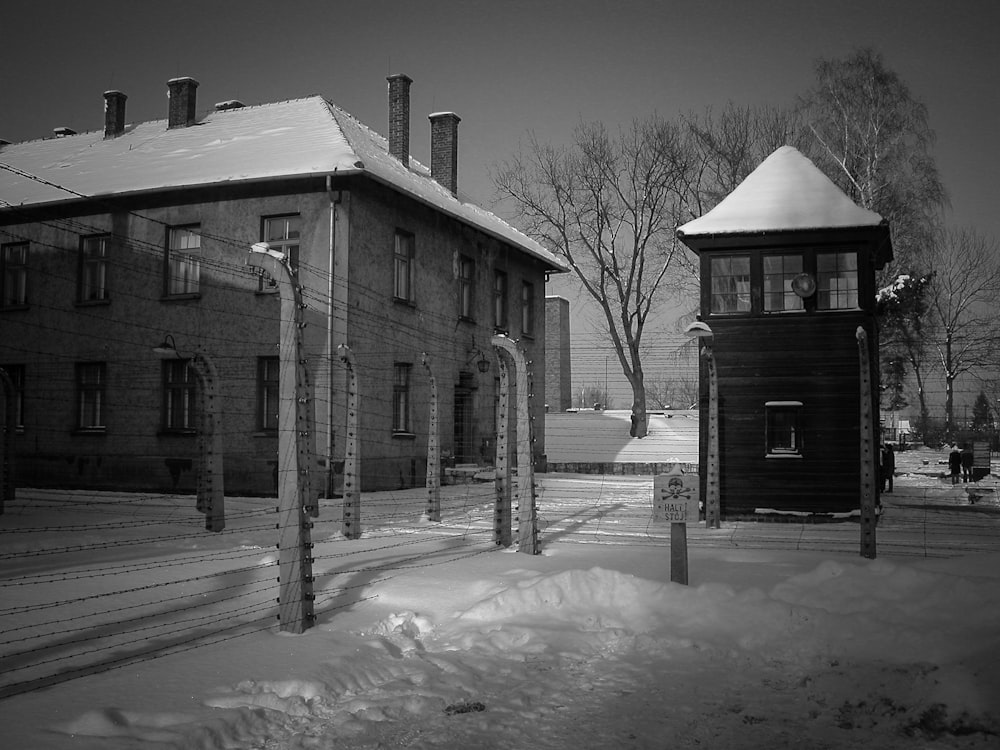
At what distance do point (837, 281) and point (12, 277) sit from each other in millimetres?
22853

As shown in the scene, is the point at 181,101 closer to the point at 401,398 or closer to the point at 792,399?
the point at 401,398

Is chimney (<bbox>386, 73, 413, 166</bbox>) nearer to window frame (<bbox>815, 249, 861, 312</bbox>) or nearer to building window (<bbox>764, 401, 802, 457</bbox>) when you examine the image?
window frame (<bbox>815, 249, 861, 312</bbox>)

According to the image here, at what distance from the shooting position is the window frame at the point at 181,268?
23859mm

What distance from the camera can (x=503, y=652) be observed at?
23.2ft

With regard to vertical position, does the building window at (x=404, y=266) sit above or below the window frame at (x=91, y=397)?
above

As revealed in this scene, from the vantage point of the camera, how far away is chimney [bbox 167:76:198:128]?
28.2 meters

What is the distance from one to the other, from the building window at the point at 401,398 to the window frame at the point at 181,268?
5664 mm

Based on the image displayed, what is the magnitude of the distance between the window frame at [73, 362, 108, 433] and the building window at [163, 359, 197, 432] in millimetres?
2110

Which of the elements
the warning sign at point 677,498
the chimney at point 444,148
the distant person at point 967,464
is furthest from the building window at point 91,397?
the distant person at point 967,464

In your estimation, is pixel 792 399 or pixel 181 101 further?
pixel 181 101

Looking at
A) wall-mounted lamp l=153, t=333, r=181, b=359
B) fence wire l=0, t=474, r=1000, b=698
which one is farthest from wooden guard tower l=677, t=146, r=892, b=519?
wall-mounted lamp l=153, t=333, r=181, b=359

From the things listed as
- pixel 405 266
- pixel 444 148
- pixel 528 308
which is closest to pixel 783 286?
pixel 405 266

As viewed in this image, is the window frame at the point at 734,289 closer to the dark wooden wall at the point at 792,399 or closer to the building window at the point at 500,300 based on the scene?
the dark wooden wall at the point at 792,399

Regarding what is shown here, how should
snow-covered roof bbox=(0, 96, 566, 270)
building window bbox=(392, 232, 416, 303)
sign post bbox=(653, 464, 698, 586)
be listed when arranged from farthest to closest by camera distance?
building window bbox=(392, 232, 416, 303)
snow-covered roof bbox=(0, 96, 566, 270)
sign post bbox=(653, 464, 698, 586)
